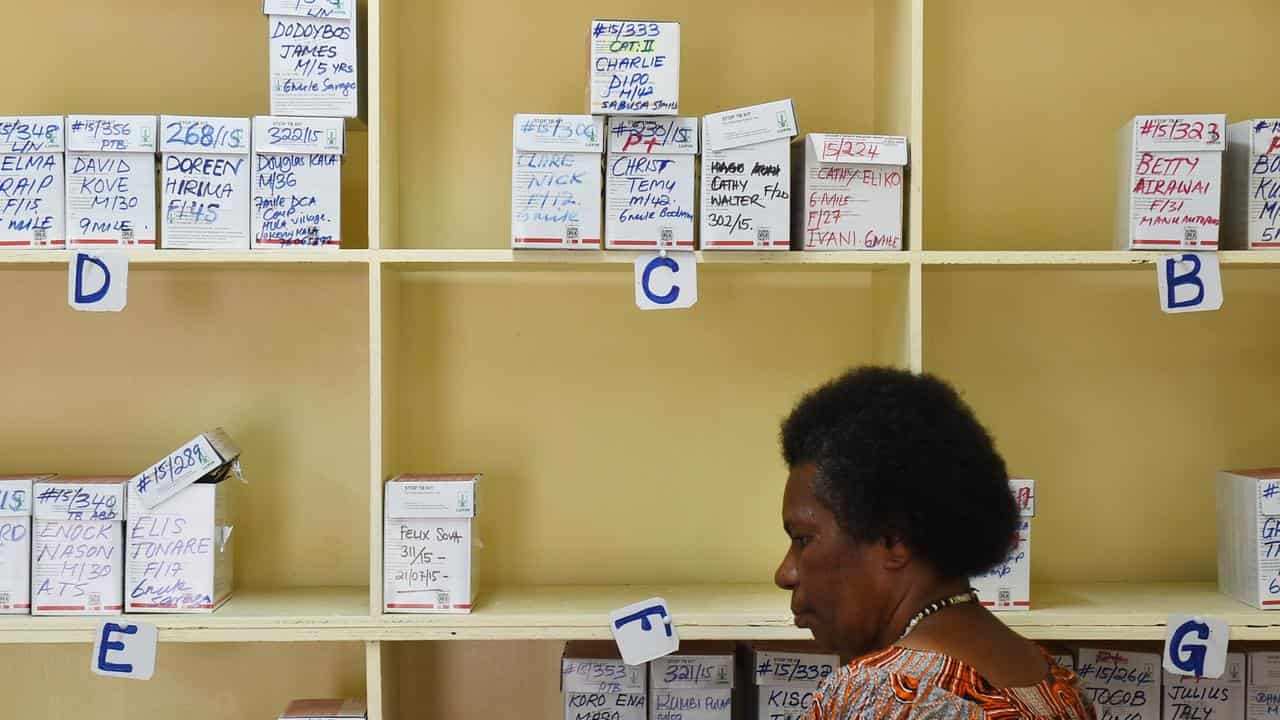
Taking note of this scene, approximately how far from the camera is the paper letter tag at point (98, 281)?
1.74 m

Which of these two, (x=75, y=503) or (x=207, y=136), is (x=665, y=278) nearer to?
(x=207, y=136)

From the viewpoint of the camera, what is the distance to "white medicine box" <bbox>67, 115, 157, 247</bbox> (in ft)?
5.78

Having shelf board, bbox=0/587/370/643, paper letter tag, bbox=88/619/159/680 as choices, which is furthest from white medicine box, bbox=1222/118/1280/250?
paper letter tag, bbox=88/619/159/680

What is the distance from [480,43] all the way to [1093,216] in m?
1.27

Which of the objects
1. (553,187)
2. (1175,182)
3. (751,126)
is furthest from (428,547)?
(1175,182)

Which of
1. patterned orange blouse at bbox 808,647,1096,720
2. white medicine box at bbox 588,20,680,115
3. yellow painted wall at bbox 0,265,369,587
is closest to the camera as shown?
patterned orange blouse at bbox 808,647,1096,720

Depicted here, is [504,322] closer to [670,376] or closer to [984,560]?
[670,376]

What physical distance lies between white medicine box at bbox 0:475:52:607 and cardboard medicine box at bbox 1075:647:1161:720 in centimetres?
185

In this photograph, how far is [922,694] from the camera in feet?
3.31

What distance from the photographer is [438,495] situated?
70.4 inches

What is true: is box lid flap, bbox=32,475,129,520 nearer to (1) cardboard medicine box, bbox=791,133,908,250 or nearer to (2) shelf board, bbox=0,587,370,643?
(2) shelf board, bbox=0,587,370,643

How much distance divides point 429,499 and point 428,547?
8 cm

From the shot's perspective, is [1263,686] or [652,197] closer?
[652,197]

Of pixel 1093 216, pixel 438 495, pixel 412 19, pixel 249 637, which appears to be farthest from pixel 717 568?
pixel 412 19
